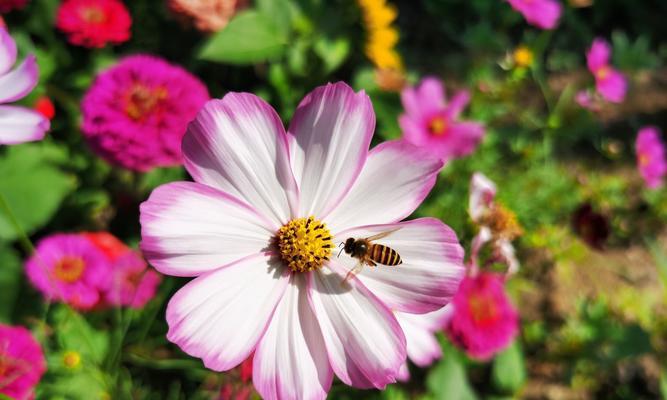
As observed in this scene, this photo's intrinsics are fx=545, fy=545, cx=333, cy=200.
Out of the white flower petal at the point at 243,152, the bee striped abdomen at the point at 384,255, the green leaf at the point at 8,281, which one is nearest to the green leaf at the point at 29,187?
the green leaf at the point at 8,281

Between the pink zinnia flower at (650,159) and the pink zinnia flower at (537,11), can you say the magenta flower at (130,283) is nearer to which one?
the pink zinnia flower at (537,11)

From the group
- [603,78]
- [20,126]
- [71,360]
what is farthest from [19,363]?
[603,78]

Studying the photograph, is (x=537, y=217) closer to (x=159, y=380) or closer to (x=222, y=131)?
(x=159, y=380)

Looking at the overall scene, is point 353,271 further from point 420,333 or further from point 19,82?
point 19,82

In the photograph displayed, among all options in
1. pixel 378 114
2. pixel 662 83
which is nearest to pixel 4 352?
pixel 378 114

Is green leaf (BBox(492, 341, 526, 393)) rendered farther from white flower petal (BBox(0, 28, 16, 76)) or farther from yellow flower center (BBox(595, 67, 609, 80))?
white flower petal (BBox(0, 28, 16, 76))

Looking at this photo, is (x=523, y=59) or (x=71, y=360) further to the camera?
(x=523, y=59)
